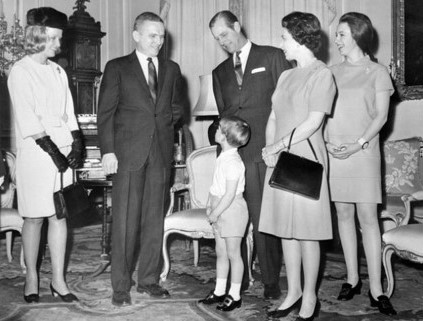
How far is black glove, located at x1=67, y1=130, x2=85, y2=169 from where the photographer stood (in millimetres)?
3471

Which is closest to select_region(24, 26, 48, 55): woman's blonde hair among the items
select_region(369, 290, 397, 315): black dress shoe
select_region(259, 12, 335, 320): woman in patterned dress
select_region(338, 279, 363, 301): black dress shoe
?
select_region(259, 12, 335, 320): woman in patterned dress

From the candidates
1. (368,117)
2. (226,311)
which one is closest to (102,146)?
(226,311)

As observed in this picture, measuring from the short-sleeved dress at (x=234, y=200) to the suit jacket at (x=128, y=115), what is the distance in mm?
423

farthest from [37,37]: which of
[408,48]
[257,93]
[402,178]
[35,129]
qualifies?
[408,48]

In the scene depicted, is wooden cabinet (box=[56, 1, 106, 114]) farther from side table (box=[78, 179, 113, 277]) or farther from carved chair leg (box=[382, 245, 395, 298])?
carved chair leg (box=[382, 245, 395, 298])

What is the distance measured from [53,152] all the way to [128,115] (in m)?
0.51

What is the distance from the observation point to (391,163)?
17.0ft

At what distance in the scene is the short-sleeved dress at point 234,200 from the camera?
3391 mm

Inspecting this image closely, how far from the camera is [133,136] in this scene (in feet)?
11.4

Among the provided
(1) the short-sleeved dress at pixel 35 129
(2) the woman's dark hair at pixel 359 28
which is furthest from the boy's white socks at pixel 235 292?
(2) the woman's dark hair at pixel 359 28

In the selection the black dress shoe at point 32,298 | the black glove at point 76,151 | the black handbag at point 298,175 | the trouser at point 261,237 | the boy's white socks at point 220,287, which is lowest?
the black dress shoe at point 32,298

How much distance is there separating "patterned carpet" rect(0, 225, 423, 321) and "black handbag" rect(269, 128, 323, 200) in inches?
30.6

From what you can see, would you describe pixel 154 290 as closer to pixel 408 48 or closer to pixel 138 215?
pixel 138 215

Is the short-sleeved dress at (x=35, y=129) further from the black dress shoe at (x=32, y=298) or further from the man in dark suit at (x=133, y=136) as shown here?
the black dress shoe at (x=32, y=298)
